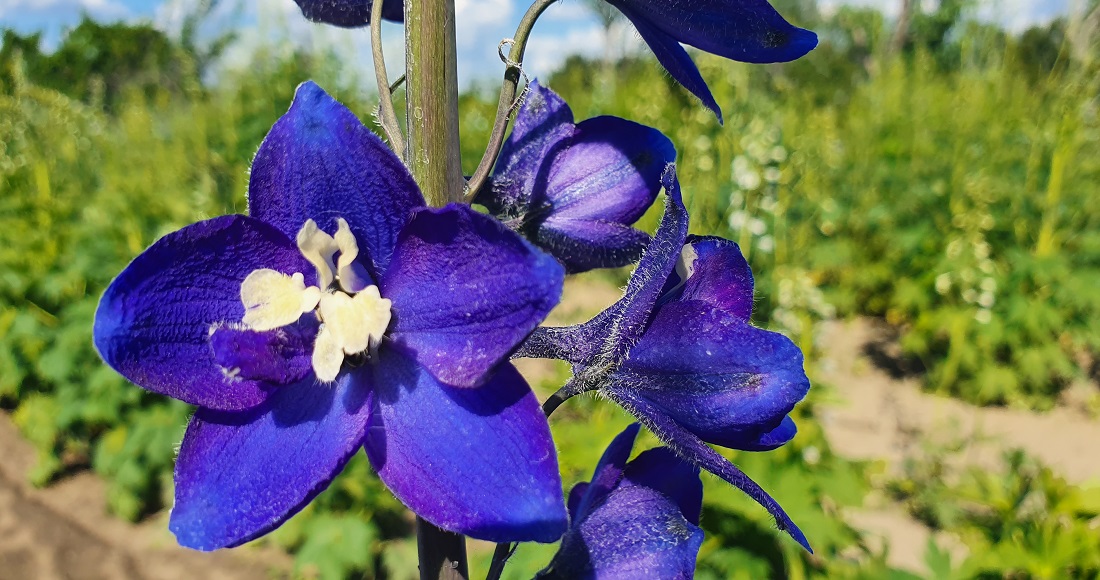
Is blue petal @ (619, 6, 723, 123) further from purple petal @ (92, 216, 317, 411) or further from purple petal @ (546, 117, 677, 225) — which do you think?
purple petal @ (92, 216, 317, 411)

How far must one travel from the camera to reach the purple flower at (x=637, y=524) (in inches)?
32.8

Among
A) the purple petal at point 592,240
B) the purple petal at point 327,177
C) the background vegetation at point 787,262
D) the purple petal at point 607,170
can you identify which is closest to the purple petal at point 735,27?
the purple petal at point 607,170

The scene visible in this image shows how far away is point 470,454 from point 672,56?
0.49 metres

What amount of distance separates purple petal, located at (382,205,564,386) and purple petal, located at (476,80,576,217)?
23 centimetres

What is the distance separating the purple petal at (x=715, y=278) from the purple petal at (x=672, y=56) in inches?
6.4

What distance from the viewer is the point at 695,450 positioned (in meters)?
0.66

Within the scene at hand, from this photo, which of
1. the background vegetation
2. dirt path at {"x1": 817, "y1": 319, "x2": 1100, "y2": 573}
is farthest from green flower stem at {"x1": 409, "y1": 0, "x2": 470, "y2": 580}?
dirt path at {"x1": 817, "y1": 319, "x2": 1100, "y2": 573}

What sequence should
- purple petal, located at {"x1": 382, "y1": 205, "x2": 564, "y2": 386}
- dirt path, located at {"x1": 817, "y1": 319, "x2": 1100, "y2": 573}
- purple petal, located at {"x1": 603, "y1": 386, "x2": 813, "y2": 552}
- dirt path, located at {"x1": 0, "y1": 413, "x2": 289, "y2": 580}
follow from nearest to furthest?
purple petal, located at {"x1": 382, "y1": 205, "x2": 564, "y2": 386}, purple petal, located at {"x1": 603, "y1": 386, "x2": 813, "y2": 552}, dirt path, located at {"x1": 0, "y1": 413, "x2": 289, "y2": 580}, dirt path, located at {"x1": 817, "y1": 319, "x2": 1100, "y2": 573}

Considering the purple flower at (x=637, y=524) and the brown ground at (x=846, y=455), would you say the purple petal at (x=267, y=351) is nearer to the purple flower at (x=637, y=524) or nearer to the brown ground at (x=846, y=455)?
the purple flower at (x=637, y=524)

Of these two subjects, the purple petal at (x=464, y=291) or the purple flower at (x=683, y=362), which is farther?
the purple flower at (x=683, y=362)

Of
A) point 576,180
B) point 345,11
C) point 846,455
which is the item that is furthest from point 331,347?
point 846,455

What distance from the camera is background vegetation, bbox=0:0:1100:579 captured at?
208 cm

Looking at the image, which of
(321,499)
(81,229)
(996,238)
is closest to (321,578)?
(321,499)

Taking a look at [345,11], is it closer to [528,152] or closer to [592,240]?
[528,152]
